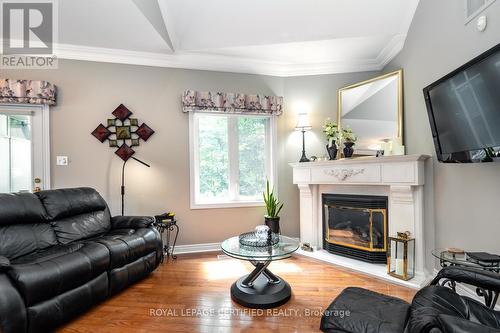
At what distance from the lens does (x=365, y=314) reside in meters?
1.36

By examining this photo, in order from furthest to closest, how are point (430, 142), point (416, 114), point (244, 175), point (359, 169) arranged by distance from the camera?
point (244, 175), point (359, 169), point (416, 114), point (430, 142)

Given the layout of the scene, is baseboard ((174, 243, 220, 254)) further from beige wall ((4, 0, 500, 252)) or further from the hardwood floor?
the hardwood floor

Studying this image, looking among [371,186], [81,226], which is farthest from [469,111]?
[81,226]

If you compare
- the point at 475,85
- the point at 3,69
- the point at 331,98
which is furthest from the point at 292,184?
the point at 3,69

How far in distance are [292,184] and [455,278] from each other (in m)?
2.51

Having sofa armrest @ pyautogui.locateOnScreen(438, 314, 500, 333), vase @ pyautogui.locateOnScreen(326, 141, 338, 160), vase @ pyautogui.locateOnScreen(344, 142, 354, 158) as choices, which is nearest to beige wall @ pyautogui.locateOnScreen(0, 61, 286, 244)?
vase @ pyautogui.locateOnScreen(326, 141, 338, 160)

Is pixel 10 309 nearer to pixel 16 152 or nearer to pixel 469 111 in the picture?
pixel 16 152

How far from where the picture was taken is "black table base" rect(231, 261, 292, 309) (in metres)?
2.03

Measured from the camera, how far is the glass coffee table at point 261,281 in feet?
6.59

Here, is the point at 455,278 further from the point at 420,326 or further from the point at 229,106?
the point at 229,106

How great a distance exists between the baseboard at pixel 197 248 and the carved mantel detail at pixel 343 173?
1.88m

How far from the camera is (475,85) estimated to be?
1.65 meters

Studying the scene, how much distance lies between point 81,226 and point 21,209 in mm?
518

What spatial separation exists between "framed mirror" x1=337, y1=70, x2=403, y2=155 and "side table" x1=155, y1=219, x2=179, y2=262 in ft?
8.66
